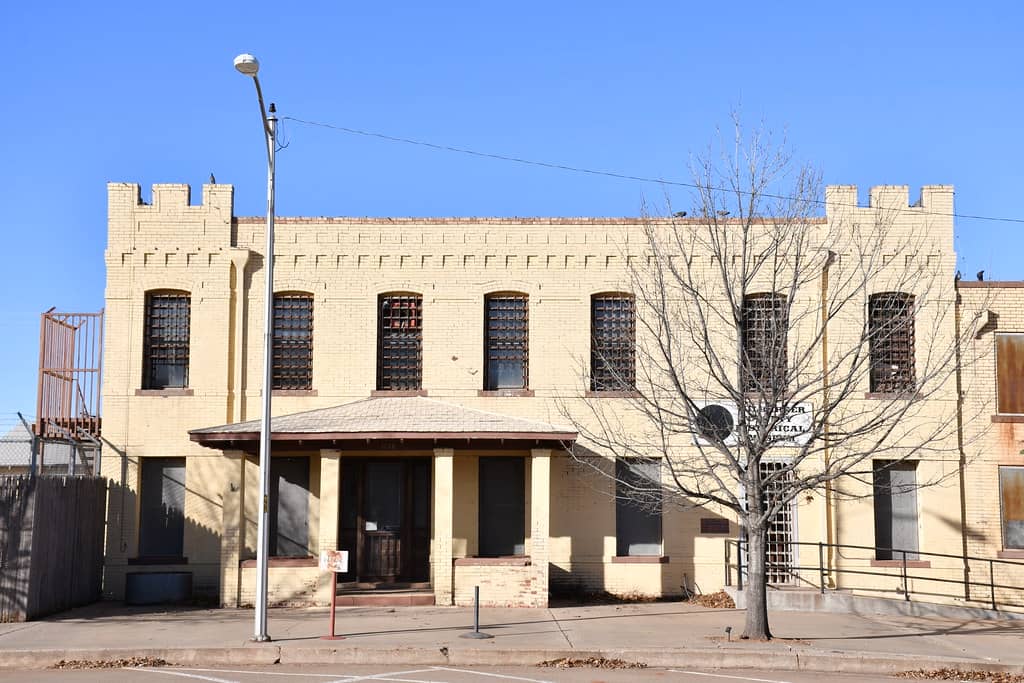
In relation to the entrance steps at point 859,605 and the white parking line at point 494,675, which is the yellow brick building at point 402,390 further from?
the white parking line at point 494,675

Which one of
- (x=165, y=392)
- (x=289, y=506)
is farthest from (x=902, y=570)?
(x=165, y=392)

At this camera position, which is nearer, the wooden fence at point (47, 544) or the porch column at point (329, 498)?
the wooden fence at point (47, 544)

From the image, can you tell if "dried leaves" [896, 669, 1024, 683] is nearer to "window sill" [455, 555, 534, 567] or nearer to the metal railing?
the metal railing

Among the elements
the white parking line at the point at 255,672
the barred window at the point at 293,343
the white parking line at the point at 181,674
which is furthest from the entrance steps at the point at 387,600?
the white parking line at the point at 181,674

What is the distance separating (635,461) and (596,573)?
2.41 meters

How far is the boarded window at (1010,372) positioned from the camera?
21719 mm

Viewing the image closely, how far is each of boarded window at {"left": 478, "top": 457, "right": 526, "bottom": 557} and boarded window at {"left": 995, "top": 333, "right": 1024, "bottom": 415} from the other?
32.7ft

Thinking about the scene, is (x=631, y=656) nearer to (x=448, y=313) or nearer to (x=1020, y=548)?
(x=448, y=313)

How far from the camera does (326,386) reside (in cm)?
2173

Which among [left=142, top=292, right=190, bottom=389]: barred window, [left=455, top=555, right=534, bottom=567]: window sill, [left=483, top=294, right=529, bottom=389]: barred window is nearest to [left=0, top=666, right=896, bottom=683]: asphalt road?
[left=455, top=555, right=534, bottom=567]: window sill

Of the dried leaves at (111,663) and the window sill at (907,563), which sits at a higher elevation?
the window sill at (907,563)

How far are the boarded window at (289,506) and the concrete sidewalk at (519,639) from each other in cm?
227

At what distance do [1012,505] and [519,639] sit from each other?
11.7m

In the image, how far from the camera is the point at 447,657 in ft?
47.8
